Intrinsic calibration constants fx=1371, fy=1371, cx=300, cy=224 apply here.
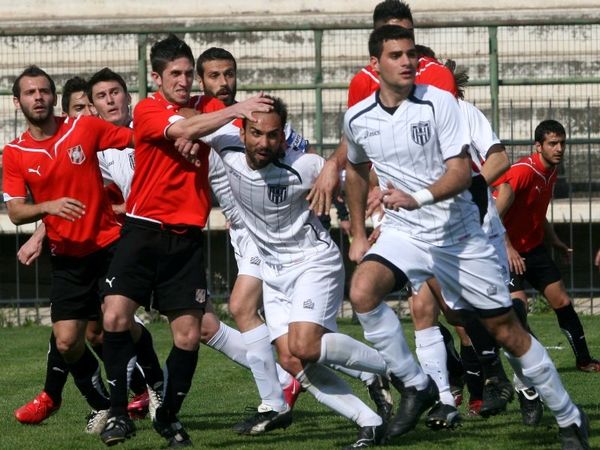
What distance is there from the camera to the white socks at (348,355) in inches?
291

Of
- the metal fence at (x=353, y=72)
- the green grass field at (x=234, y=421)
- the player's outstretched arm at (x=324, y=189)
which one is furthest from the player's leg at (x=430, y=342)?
the metal fence at (x=353, y=72)

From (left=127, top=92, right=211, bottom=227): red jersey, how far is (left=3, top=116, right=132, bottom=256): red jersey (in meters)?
0.55

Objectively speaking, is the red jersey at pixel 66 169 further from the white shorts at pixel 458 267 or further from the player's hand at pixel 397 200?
the player's hand at pixel 397 200

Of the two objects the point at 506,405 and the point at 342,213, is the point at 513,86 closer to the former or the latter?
the point at 342,213

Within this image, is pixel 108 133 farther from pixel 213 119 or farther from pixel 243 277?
pixel 243 277

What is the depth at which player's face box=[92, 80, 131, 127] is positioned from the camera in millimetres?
9031

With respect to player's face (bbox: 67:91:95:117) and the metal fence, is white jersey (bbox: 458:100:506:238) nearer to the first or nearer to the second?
player's face (bbox: 67:91:95:117)

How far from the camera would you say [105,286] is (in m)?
7.58

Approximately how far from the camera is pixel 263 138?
289 inches

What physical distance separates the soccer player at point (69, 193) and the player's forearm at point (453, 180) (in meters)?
2.15

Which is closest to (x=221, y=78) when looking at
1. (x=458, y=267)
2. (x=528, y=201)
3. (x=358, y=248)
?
(x=358, y=248)

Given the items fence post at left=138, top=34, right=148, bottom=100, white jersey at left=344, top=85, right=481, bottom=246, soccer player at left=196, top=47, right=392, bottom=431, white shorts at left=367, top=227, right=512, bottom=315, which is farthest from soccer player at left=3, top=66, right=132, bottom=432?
fence post at left=138, top=34, right=148, bottom=100

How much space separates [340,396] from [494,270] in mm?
1113

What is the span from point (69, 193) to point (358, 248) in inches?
74.0
